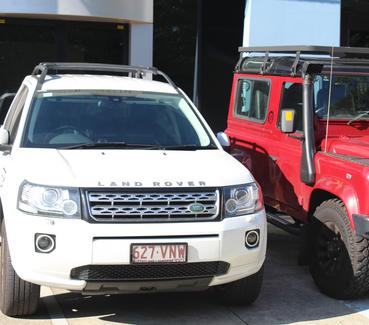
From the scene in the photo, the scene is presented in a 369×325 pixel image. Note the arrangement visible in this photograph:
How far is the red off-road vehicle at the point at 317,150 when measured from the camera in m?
5.06

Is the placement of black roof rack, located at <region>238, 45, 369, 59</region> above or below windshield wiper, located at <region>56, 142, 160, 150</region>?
above

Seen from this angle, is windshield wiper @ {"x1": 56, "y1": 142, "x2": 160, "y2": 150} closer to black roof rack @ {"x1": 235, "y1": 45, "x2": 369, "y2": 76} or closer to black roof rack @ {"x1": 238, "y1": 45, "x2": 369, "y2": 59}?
black roof rack @ {"x1": 235, "y1": 45, "x2": 369, "y2": 76}

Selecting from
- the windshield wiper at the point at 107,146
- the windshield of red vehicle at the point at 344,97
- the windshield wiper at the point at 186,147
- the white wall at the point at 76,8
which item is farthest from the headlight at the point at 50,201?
the white wall at the point at 76,8

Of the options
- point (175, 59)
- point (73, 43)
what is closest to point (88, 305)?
point (73, 43)

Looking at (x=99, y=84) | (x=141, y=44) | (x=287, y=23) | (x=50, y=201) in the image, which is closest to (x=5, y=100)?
(x=99, y=84)

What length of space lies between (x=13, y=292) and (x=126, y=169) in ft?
3.92

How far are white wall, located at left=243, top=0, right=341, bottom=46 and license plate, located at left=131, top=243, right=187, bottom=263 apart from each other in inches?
300

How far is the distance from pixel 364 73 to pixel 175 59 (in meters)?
7.60

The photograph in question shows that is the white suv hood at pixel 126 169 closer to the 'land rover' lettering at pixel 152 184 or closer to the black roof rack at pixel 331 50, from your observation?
the 'land rover' lettering at pixel 152 184

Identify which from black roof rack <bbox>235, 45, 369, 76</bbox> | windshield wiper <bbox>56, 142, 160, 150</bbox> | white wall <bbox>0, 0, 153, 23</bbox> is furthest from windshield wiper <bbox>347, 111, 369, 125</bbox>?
white wall <bbox>0, 0, 153, 23</bbox>

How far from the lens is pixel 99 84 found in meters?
5.60

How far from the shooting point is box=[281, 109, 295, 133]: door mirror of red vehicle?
577 centimetres

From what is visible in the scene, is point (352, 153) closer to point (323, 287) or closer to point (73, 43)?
point (323, 287)

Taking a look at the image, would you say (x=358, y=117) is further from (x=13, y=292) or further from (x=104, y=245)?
(x=13, y=292)
